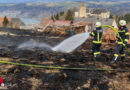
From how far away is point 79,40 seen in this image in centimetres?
1150

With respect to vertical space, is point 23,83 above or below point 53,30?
above

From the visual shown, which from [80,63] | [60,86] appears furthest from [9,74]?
[80,63]

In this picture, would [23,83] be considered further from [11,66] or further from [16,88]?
[11,66]

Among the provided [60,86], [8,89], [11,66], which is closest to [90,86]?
[60,86]

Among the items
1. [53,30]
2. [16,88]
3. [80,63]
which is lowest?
[53,30]

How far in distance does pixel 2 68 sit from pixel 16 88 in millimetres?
2039

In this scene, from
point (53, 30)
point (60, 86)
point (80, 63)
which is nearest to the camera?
point (60, 86)

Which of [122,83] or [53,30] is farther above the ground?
[122,83]

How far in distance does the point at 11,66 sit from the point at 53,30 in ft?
79.6

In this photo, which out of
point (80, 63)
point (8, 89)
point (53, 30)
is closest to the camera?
point (8, 89)

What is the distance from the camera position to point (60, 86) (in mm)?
5602

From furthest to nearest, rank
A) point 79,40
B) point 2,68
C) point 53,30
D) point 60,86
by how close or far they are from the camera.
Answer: point 53,30 → point 79,40 → point 2,68 → point 60,86

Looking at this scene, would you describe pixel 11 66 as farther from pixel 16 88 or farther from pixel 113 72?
pixel 113 72

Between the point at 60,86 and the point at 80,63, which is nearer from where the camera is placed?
the point at 60,86
